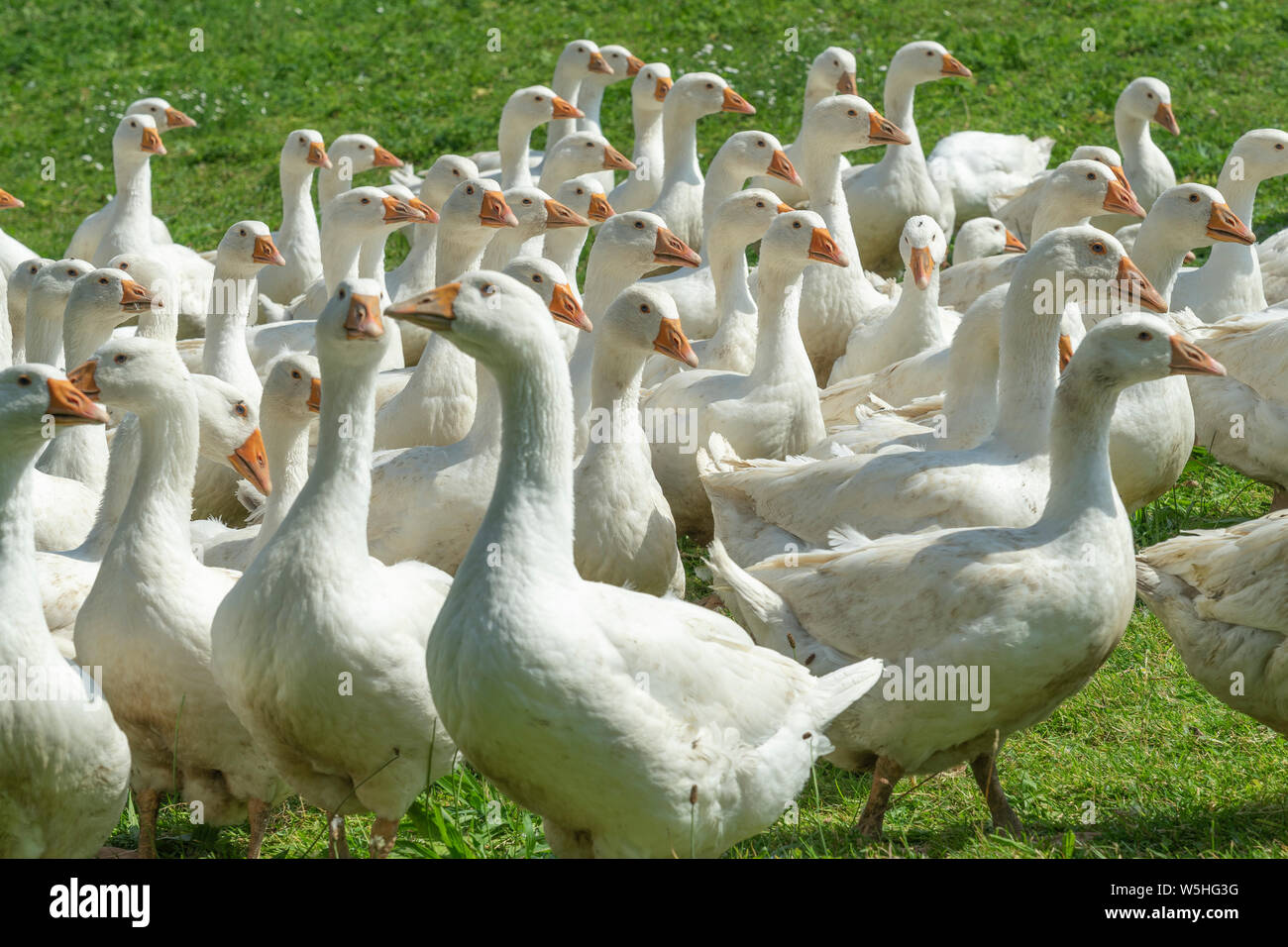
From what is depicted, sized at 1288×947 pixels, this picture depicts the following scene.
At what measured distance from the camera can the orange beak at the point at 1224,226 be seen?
8164mm

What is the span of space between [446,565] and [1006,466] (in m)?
2.39

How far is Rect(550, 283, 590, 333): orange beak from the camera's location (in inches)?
280

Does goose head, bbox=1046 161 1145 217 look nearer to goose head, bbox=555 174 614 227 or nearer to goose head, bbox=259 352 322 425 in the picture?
goose head, bbox=555 174 614 227

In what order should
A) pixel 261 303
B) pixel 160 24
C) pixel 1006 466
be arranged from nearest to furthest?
pixel 1006 466
pixel 261 303
pixel 160 24

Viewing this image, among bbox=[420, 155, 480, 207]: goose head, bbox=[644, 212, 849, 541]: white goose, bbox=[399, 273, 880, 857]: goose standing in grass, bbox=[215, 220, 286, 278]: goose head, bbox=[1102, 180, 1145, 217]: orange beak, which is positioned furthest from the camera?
bbox=[420, 155, 480, 207]: goose head

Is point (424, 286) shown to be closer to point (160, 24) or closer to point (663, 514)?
point (663, 514)

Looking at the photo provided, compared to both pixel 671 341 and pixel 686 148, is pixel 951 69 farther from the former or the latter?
pixel 671 341

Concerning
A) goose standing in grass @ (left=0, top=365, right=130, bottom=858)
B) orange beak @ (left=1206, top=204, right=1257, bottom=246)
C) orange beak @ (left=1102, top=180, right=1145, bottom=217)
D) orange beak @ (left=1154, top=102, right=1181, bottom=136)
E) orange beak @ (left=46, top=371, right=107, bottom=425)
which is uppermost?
orange beak @ (left=1154, top=102, right=1181, bottom=136)

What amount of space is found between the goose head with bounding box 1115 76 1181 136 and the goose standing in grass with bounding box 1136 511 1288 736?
6652 mm

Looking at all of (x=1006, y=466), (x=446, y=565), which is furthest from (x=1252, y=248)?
(x=446, y=565)

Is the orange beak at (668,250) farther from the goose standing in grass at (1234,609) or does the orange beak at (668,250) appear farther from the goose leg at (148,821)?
the goose leg at (148,821)

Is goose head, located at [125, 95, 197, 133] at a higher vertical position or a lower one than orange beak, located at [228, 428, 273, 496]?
higher

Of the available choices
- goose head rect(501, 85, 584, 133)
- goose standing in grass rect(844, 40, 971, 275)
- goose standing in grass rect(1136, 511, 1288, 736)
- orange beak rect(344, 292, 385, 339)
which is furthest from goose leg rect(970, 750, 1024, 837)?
goose head rect(501, 85, 584, 133)
